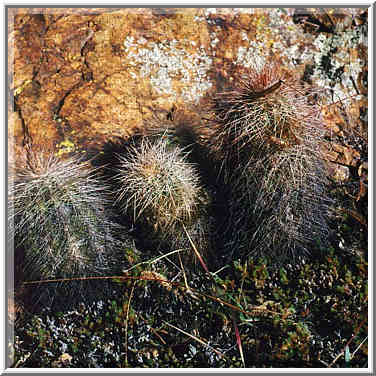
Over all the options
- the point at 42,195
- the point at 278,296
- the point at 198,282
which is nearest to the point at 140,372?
the point at 198,282

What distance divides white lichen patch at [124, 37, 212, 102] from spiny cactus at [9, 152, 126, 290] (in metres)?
0.57

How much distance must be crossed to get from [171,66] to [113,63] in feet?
0.96

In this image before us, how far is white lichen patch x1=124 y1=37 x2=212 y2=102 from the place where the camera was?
237cm

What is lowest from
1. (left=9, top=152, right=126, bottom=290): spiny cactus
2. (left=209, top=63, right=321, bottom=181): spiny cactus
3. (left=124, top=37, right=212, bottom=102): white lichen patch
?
(left=9, top=152, right=126, bottom=290): spiny cactus

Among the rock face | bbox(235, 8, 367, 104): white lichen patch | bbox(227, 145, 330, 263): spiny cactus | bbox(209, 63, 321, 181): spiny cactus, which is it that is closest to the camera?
bbox(209, 63, 321, 181): spiny cactus

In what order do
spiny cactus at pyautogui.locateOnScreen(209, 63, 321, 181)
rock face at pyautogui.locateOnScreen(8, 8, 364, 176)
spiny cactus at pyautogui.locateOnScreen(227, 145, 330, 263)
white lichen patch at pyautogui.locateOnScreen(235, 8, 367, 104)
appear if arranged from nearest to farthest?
spiny cactus at pyautogui.locateOnScreen(209, 63, 321, 181)
spiny cactus at pyautogui.locateOnScreen(227, 145, 330, 263)
rock face at pyautogui.locateOnScreen(8, 8, 364, 176)
white lichen patch at pyautogui.locateOnScreen(235, 8, 367, 104)

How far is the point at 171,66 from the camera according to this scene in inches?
94.1

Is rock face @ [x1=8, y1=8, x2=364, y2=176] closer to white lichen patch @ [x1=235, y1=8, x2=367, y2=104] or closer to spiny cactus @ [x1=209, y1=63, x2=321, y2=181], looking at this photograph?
white lichen patch @ [x1=235, y1=8, x2=367, y2=104]

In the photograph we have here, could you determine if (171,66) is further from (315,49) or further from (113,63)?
(315,49)

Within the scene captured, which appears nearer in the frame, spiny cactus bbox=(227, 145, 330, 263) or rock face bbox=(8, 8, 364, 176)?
spiny cactus bbox=(227, 145, 330, 263)

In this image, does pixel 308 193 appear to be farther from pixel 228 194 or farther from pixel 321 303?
pixel 321 303

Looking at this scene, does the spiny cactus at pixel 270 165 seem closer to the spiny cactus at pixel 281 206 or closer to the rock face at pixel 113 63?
the spiny cactus at pixel 281 206

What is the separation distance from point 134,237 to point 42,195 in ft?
1.65

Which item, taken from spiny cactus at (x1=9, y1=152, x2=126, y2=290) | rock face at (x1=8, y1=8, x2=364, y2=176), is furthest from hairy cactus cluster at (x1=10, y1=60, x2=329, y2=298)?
rock face at (x1=8, y1=8, x2=364, y2=176)
